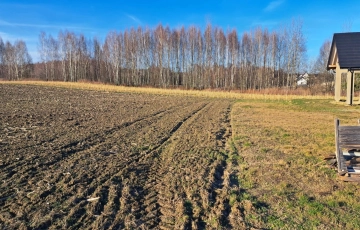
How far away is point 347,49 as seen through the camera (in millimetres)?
20672

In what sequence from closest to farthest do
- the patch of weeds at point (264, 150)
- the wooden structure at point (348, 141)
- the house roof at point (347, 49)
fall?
the wooden structure at point (348, 141) → the patch of weeds at point (264, 150) → the house roof at point (347, 49)

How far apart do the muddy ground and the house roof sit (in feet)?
48.8

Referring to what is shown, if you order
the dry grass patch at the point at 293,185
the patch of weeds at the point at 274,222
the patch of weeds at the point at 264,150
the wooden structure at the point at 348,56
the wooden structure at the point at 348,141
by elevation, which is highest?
the wooden structure at the point at 348,56

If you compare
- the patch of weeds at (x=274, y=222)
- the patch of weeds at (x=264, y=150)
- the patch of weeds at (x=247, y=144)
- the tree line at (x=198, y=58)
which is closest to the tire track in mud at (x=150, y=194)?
the patch of weeds at (x=274, y=222)

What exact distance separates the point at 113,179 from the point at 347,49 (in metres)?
21.4

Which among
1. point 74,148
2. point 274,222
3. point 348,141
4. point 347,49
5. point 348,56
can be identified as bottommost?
point 274,222

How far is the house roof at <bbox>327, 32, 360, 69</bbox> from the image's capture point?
64.5 ft

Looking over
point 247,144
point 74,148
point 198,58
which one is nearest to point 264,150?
point 247,144

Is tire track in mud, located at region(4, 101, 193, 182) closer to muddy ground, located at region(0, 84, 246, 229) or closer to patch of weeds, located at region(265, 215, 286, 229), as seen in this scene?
muddy ground, located at region(0, 84, 246, 229)

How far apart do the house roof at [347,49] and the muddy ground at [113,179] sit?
1486cm

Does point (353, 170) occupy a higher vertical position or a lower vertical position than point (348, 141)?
lower

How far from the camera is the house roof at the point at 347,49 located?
1967 cm

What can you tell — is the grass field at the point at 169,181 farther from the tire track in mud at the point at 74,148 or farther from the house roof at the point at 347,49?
the house roof at the point at 347,49

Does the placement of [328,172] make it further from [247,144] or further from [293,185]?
[247,144]
